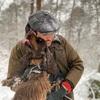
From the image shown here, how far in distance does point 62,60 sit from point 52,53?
0.11 metres

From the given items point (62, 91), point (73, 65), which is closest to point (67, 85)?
point (62, 91)

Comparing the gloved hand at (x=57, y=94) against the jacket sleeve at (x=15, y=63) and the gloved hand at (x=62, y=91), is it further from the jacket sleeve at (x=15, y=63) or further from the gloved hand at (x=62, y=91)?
the jacket sleeve at (x=15, y=63)

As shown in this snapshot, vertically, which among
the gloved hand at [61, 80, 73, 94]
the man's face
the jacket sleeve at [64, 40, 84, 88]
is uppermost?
the man's face

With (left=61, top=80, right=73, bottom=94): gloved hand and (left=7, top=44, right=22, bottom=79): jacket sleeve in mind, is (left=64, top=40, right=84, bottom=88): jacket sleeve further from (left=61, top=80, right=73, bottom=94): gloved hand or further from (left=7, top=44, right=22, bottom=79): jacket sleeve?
(left=7, top=44, right=22, bottom=79): jacket sleeve

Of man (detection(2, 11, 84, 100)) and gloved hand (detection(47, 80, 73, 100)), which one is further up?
man (detection(2, 11, 84, 100))

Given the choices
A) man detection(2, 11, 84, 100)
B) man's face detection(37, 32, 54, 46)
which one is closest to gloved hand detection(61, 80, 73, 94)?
man detection(2, 11, 84, 100)

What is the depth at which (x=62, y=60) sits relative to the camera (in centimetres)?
300

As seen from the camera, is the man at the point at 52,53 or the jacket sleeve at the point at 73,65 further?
the jacket sleeve at the point at 73,65

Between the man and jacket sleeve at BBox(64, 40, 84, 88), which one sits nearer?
the man

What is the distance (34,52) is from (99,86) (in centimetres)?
517

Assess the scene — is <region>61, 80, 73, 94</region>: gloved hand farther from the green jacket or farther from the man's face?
the man's face

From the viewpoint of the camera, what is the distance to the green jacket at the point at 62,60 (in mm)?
2951

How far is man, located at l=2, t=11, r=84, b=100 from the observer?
282cm

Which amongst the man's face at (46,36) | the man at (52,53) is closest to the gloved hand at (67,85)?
the man at (52,53)
